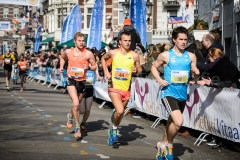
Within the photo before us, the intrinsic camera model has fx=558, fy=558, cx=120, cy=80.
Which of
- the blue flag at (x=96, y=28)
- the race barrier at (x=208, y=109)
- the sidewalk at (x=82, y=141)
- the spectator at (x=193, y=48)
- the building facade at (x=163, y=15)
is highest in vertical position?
the building facade at (x=163, y=15)

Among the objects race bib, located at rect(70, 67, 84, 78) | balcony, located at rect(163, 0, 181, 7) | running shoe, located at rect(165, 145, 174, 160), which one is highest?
balcony, located at rect(163, 0, 181, 7)

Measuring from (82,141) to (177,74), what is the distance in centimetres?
269

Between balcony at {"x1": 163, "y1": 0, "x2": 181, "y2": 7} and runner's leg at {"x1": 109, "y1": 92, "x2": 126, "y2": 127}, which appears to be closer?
runner's leg at {"x1": 109, "y1": 92, "x2": 126, "y2": 127}

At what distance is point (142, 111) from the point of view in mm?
14547

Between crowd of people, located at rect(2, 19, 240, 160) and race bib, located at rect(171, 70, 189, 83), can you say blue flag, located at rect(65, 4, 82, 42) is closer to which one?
crowd of people, located at rect(2, 19, 240, 160)

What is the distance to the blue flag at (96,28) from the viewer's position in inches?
992

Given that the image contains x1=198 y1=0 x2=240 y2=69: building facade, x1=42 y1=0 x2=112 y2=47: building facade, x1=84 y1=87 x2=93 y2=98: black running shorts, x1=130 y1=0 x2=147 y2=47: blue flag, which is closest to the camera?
x1=84 y1=87 x2=93 y2=98: black running shorts

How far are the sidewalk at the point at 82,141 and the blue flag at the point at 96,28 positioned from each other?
1100cm

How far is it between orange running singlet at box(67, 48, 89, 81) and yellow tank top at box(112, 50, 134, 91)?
1.24m

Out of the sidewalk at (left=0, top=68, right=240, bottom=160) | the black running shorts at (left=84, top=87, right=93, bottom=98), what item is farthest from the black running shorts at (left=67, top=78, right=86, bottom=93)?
the sidewalk at (left=0, top=68, right=240, bottom=160)

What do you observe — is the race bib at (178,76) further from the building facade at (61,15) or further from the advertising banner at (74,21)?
the building facade at (61,15)

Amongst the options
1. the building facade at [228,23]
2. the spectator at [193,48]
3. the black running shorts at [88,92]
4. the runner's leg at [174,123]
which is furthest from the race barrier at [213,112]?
the building facade at [228,23]

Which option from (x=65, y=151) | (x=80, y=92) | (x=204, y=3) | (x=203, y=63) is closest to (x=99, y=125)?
(x=80, y=92)

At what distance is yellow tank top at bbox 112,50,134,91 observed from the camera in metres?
9.55
